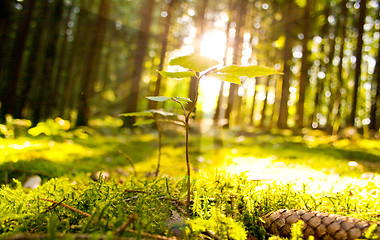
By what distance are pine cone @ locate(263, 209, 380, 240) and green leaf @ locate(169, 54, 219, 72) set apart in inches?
37.0

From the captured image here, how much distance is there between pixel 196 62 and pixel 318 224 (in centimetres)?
106

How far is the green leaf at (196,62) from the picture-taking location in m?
1.33

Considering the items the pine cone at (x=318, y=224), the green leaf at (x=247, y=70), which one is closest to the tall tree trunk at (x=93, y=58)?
the green leaf at (x=247, y=70)

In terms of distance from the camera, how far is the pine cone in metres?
1.13

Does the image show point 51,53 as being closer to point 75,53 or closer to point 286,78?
point 75,53

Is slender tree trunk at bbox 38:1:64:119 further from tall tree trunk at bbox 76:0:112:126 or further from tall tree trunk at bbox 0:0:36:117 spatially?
tall tree trunk at bbox 76:0:112:126

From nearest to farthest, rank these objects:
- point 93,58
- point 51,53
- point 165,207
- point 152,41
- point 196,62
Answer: point 196,62 → point 165,207 → point 93,58 → point 51,53 → point 152,41

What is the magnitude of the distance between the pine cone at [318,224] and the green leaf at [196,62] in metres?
0.94

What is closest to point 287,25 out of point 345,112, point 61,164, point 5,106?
point 61,164

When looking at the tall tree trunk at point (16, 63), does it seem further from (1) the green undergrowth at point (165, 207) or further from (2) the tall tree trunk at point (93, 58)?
(1) the green undergrowth at point (165, 207)

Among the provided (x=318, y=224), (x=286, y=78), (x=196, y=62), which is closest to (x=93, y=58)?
(x=286, y=78)

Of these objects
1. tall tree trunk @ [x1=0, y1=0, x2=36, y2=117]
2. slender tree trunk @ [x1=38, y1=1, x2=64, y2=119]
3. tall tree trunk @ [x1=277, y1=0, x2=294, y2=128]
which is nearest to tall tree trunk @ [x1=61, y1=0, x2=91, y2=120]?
slender tree trunk @ [x1=38, y1=1, x2=64, y2=119]

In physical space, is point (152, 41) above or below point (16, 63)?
above

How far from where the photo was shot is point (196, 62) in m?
1.34
